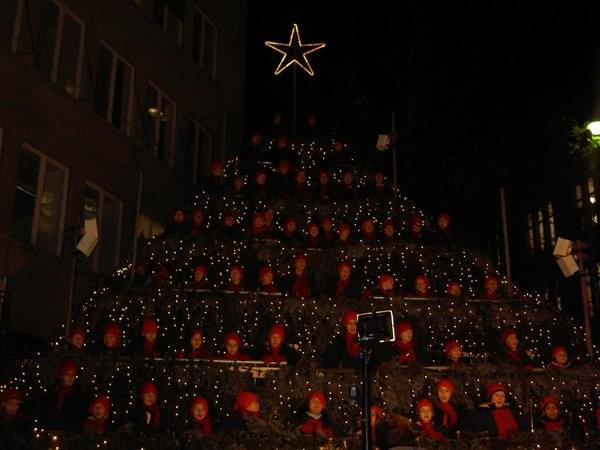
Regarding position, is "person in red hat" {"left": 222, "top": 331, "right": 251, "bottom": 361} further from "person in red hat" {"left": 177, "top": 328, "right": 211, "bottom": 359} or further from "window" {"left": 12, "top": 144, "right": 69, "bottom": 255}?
"window" {"left": 12, "top": 144, "right": 69, "bottom": 255}

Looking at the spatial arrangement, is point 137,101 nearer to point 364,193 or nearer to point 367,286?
point 364,193

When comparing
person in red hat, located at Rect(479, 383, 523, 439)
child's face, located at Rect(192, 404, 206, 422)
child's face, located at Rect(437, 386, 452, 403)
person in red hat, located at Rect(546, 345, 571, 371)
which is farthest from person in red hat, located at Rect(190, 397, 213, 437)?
person in red hat, located at Rect(546, 345, 571, 371)

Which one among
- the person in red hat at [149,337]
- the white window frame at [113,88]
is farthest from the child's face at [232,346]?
the white window frame at [113,88]

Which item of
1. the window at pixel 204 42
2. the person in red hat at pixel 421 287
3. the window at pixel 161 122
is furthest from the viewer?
the window at pixel 204 42

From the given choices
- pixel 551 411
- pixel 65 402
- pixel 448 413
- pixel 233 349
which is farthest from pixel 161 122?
pixel 551 411

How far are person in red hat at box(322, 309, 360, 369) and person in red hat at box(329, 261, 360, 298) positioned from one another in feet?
4.32

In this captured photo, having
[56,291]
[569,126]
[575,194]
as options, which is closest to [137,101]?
[56,291]

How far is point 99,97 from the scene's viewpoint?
703 inches

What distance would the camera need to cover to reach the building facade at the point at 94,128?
14469 mm

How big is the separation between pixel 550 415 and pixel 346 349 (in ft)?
9.72

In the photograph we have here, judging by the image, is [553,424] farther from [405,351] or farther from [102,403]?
[102,403]

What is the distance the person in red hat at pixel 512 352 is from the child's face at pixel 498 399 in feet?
2.64

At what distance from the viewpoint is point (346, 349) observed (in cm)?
1192

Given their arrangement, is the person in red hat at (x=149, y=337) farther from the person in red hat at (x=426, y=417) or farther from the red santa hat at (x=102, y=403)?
the person in red hat at (x=426, y=417)
